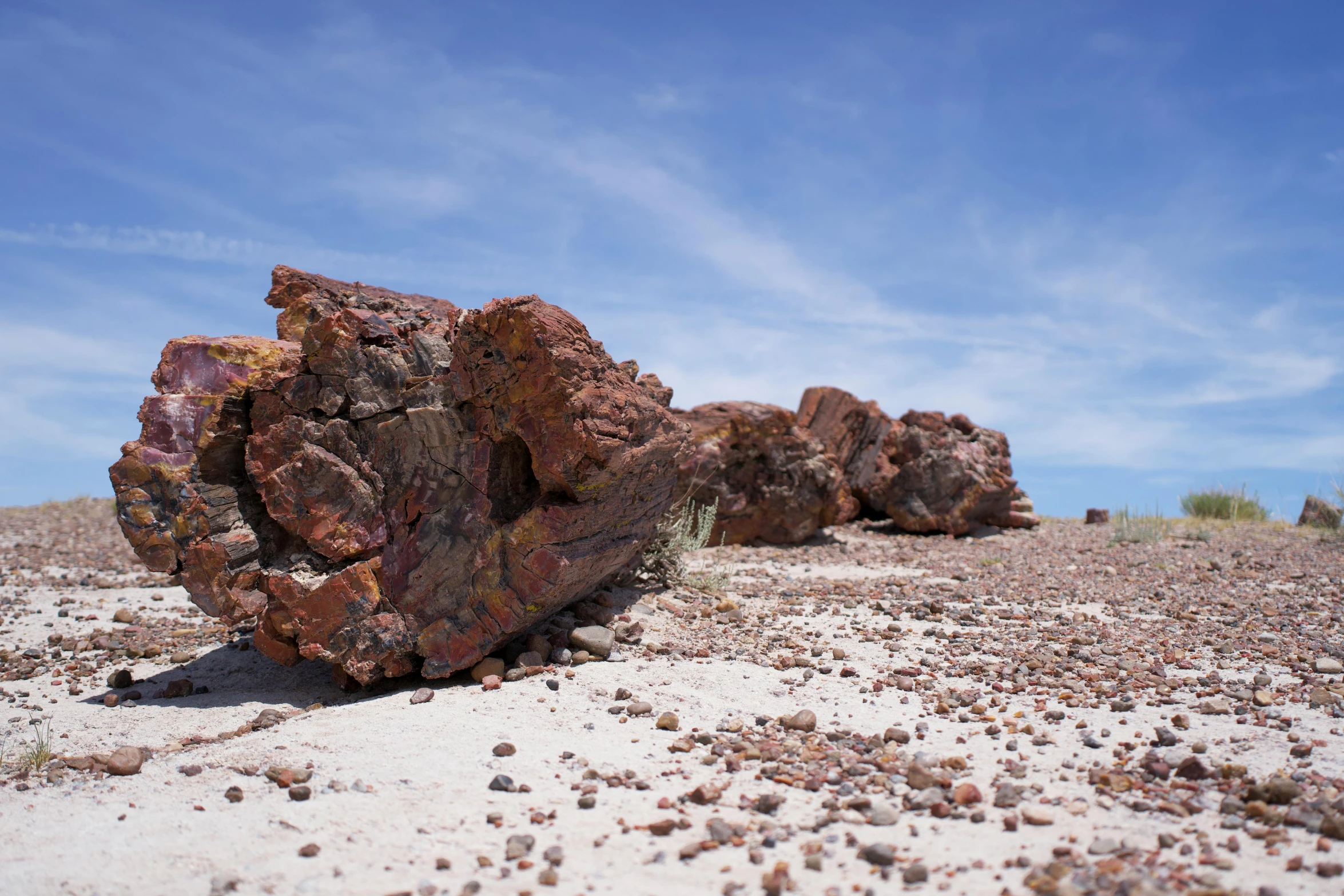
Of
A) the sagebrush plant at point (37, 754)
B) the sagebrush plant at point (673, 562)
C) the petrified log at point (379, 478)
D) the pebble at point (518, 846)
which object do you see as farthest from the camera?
the sagebrush plant at point (673, 562)

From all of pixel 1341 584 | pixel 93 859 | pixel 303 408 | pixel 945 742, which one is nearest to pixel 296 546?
pixel 303 408

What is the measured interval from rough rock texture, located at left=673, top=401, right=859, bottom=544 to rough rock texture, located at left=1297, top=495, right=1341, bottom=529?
29.8 feet

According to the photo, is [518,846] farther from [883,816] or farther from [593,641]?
[593,641]

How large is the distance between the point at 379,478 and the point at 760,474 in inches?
296

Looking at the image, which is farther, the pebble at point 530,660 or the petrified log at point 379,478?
the pebble at point 530,660

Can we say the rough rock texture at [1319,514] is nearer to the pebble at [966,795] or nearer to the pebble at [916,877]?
the pebble at [966,795]

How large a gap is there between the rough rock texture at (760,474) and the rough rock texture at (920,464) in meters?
1.38

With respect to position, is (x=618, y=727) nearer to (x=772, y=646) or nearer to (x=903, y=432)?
(x=772, y=646)

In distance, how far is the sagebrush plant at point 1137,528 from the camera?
13188 millimetres

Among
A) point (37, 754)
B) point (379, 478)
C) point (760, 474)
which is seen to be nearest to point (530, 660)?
point (379, 478)

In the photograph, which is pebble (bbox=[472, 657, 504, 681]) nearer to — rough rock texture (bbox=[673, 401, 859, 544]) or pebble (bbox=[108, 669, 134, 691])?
pebble (bbox=[108, 669, 134, 691])

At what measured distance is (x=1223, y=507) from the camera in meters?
18.5

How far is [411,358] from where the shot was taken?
243 inches

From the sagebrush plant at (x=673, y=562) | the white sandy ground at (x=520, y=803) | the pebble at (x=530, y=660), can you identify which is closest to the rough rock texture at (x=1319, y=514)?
the sagebrush plant at (x=673, y=562)
